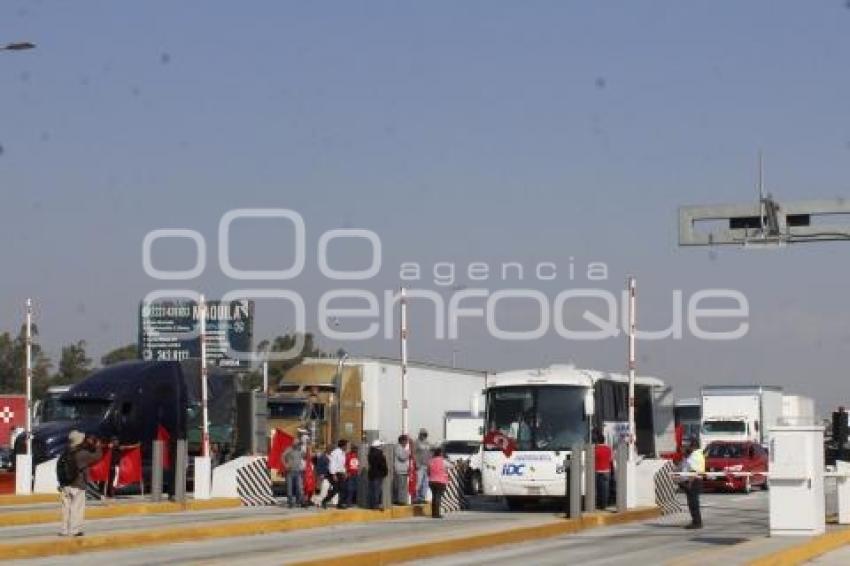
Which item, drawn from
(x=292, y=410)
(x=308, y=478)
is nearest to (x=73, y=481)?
(x=308, y=478)

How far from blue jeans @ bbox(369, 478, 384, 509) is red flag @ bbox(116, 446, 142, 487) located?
6363 mm

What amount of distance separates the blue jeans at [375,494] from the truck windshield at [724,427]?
2752 centimetres

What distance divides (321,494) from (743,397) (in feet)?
86.3

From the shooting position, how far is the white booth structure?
2545cm

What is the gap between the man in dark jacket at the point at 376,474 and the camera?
33.6 m

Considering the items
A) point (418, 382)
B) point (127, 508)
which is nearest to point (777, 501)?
point (127, 508)

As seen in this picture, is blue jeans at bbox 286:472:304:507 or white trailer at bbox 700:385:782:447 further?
white trailer at bbox 700:385:782:447

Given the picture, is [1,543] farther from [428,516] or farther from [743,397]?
[743,397]

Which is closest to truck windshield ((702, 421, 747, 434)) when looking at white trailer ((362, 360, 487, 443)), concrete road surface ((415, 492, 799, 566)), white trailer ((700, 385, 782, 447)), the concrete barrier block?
white trailer ((700, 385, 782, 447))

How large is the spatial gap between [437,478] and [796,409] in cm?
3698

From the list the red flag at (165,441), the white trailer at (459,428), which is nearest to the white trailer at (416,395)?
the white trailer at (459,428)

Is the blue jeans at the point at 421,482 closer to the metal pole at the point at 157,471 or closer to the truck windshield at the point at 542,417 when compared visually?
the truck windshield at the point at 542,417

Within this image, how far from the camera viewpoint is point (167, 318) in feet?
237

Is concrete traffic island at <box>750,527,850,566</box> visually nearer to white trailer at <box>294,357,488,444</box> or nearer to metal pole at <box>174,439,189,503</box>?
metal pole at <box>174,439,189,503</box>
